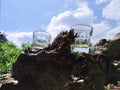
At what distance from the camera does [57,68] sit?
7.68 m

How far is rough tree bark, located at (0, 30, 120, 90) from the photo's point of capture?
7496 millimetres

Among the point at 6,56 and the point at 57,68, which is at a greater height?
the point at 6,56

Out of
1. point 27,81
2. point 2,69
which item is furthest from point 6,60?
point 27,81

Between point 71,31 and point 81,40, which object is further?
point 81,40

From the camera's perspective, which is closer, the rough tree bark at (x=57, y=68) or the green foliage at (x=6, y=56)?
the rough tree bark at (x=57, y=68)

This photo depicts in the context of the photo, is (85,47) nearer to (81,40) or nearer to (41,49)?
(81,40)

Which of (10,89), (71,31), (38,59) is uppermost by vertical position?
(71,31)

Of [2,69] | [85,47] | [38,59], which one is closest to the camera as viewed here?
[38,59]

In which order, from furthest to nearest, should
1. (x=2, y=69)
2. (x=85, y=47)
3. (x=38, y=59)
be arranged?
1. (x=2, y=69)
2. (x=85, y=47)
3. (x=38, y=59)

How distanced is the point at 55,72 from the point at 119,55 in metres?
1.79

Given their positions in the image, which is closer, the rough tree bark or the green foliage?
the rough tree bark

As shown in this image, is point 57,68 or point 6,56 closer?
point 57,68

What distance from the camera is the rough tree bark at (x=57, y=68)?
7.50 metres

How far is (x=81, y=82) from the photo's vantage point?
768cm
